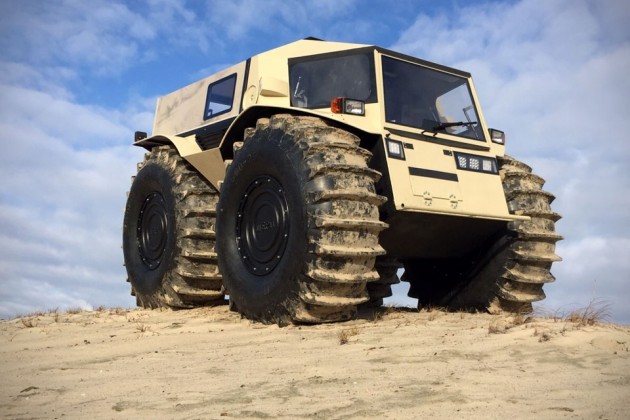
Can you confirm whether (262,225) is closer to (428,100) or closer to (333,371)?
(428,100)

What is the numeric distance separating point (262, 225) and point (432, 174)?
1756 millimetres

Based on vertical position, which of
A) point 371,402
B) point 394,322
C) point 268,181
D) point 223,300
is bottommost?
point 371,402

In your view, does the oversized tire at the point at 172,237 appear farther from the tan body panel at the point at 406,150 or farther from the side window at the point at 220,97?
the side window at the point at 220,97

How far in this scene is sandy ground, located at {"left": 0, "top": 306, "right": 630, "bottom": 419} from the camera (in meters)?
3.38

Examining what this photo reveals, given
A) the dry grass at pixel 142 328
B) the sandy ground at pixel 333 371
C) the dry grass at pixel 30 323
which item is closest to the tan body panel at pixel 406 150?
the sandy ground at pixel 333 371

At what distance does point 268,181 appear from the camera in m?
6.50

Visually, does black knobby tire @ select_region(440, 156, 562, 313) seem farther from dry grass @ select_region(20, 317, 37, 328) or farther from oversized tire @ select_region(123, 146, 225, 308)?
dry grass @ select_region(20, 317, 37, 328)

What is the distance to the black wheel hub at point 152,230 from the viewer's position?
8.89 metres

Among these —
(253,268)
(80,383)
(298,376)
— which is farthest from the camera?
(253,268)

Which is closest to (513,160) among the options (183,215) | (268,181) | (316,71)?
(316,71)

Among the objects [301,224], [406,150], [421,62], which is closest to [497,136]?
[421,62]

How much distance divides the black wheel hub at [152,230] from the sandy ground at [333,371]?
2436mm

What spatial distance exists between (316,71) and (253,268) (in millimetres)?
2283

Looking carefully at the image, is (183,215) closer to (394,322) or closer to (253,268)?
(253,268)
